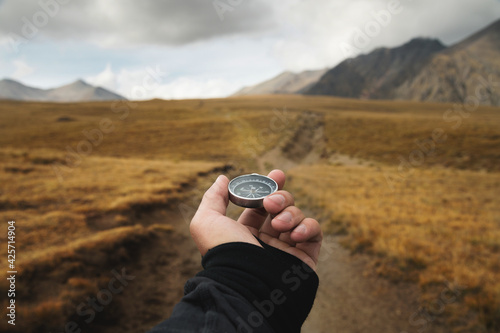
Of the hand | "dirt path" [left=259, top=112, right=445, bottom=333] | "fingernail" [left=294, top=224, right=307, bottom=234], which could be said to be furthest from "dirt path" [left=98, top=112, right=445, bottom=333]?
"fingernail" [left=294, top=224, right=307, bottom=234]

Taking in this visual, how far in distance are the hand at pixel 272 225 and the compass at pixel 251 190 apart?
0.36 ft

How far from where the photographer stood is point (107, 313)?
238 inches

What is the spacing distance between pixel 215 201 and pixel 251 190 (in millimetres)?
465

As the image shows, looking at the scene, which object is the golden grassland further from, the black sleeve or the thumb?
the thumb

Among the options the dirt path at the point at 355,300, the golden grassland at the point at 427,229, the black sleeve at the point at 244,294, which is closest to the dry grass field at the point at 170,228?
the golden grassland at the point at 427,229

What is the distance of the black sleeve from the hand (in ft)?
0.79

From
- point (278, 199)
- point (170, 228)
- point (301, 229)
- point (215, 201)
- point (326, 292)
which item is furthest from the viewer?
point (170, 228)

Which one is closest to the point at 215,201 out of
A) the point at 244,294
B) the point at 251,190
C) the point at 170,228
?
the point at 251,190

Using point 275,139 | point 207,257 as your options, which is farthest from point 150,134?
point 207,257

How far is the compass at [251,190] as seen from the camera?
270 centimetres

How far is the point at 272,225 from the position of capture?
2.45 m

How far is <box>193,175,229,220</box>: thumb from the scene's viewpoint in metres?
2.63

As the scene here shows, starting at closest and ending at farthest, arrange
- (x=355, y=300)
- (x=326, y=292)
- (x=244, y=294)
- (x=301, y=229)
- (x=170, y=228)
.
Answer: (x=244, y=294) → (x=301, y=229) → (x=355, y=300) → (x=326, y=292) → (x=170, y=228)

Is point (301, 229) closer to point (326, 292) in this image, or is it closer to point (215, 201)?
point (215, 201)
